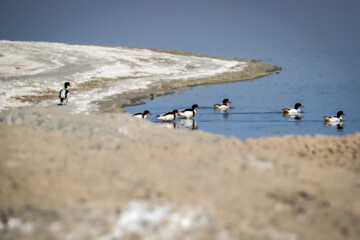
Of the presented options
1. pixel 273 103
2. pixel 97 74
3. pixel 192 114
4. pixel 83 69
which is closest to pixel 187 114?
pixel 192 114

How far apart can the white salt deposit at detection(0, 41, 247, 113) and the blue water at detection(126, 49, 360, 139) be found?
4.00 meters

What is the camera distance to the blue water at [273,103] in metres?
23.9

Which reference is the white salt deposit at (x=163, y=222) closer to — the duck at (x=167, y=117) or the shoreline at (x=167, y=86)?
the duck at (x=167, y=117)

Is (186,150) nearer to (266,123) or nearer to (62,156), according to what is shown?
(62,156)

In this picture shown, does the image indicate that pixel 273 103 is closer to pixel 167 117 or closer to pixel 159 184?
pixel 167 117

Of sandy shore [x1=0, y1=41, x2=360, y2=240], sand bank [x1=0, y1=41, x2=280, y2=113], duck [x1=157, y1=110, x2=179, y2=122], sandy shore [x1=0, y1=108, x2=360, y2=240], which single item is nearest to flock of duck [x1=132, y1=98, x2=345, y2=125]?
duck [x1=157, y1=110, x2=179, y2=122]

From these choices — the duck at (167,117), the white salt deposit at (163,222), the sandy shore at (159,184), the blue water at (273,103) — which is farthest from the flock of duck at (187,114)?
the white salt deposit at (163,222)

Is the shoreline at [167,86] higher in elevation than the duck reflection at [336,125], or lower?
higher

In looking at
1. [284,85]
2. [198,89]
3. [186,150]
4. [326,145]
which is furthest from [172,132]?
[284,85]

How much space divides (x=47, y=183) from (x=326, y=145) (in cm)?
799

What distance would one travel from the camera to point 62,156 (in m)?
9.48

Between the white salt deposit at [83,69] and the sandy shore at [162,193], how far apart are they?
16604 mm

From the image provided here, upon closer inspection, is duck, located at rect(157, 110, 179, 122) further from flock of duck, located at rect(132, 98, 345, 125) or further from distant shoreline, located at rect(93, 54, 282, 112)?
distant shoreline, located at rect(93, 54, 282, 112)

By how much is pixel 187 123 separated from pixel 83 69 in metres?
20.5
